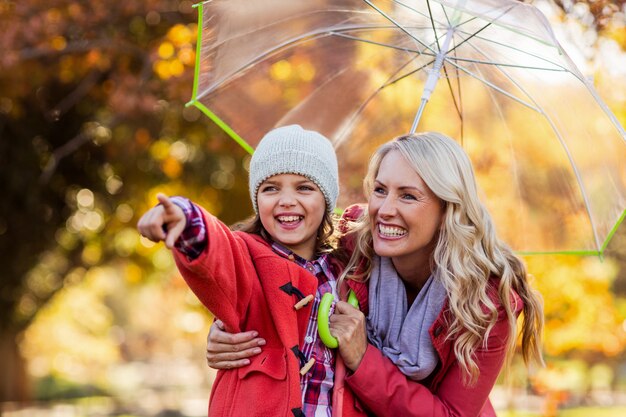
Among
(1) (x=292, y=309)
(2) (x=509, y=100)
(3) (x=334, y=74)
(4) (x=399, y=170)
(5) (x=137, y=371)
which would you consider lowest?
(1) (x=292, y=309)

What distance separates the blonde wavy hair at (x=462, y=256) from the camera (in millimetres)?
3318

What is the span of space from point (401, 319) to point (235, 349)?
2.47 feet

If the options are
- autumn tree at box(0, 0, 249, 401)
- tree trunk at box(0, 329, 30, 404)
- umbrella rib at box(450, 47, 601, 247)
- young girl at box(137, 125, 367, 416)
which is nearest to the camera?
young girl at box(137, 125, 367, 416)

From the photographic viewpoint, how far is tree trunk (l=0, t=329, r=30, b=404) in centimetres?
1454

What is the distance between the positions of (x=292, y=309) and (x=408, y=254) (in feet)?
2.31

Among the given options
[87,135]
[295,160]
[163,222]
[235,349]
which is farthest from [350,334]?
[87,135]

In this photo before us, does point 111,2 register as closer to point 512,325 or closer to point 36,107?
point 36,107

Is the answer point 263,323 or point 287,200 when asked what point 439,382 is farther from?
point 287,200

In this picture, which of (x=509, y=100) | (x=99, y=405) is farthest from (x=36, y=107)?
(x=99, y=405)

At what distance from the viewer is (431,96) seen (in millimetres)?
4344

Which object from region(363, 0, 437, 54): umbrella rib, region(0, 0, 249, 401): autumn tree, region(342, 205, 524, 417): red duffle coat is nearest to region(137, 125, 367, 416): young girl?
region(342, 205, 524, 417): red duffle coat

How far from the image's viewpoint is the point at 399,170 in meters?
3.40

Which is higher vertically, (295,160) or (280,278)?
(295,160)

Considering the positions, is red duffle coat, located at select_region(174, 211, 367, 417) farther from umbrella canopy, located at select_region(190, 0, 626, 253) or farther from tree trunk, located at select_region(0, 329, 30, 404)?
tree trunk, located at select_region(0, 329, 30, 404)
